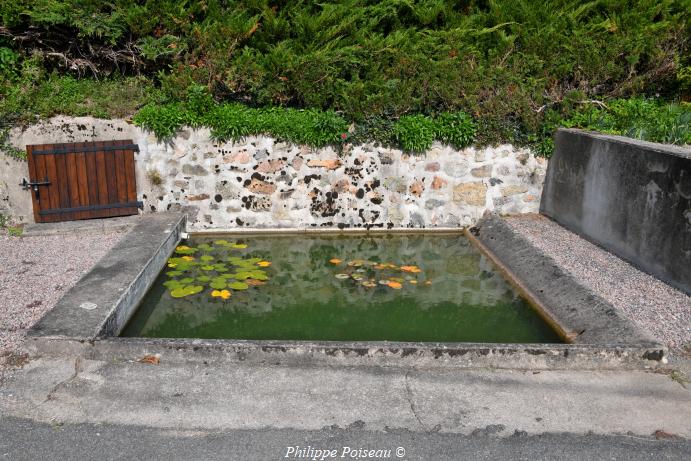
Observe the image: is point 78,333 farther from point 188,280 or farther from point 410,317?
point 410,317

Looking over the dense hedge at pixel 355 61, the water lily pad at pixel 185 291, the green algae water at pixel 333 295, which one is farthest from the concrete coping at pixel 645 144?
the water lily pad at pixel 185 291

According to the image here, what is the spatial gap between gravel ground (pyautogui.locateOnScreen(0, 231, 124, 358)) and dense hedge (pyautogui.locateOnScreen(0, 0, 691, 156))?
1.91m

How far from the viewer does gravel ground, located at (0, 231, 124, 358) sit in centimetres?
499

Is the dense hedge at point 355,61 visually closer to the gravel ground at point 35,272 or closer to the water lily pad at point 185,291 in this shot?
the gravel ground at point 35,272

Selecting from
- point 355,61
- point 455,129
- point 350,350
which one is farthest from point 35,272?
point 455,129

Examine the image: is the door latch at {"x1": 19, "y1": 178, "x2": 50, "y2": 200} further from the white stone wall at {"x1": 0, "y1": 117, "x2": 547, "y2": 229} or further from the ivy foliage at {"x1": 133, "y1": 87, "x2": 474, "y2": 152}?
the ivy foliage at {"x1": 133, "y1": 87, "x2": 474, "y2": 152}

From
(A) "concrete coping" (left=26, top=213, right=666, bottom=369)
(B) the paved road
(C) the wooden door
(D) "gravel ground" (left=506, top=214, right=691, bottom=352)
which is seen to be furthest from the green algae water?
(B) the paved road

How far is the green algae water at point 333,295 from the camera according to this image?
5.54m

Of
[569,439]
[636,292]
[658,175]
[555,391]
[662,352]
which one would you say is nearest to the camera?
[569,439]

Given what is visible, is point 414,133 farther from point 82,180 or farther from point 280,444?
point 280,444

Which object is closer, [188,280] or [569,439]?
[569,439]

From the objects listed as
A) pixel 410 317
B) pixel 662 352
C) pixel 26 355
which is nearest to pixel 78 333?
pixel 26 355

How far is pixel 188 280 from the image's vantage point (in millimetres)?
6613

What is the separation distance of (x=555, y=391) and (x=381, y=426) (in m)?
1.30
